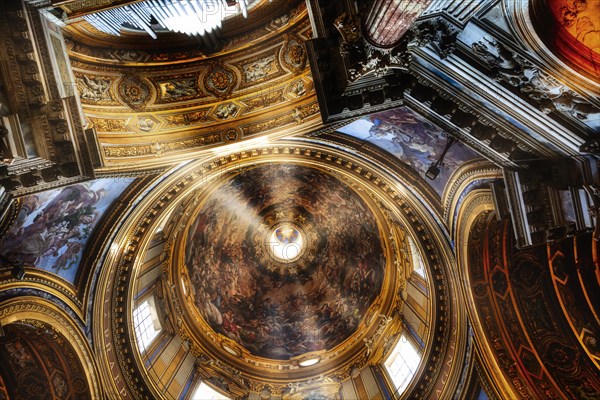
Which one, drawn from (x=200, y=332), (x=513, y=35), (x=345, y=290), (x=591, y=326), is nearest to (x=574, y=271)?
(x=591, y=326)

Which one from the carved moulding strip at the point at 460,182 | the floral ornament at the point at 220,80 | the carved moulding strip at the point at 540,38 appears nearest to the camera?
the carved moulding strip at the point at 540,38

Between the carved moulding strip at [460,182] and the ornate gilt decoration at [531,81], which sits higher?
the ornate gilt decoration at [531,81]

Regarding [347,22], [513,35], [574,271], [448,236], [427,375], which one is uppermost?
[347,22]

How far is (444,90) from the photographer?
669cm

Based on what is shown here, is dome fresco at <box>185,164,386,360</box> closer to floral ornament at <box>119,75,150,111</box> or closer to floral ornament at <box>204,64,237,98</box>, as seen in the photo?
floral ornament at <box>204,64,237,98</box>

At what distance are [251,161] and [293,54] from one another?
335 centimetres

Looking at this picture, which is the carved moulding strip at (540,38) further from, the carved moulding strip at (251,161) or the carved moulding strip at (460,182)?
the carved moulding strip at (251,161)

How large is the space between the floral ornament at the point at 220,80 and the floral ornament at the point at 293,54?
1.32 metres

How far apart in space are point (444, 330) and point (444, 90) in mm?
7841

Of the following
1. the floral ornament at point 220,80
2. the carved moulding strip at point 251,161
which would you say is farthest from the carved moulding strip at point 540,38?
the floral ornament at point 220,80

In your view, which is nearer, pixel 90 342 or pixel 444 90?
pixel 444 90

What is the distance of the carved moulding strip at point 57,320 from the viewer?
27.3 feet

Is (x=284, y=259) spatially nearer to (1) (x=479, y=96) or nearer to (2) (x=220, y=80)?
(2) (x=220, y=80)

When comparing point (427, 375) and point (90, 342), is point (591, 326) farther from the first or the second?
point (90, 342)
